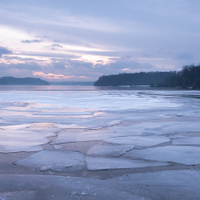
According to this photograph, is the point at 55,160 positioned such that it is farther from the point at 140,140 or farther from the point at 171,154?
the point at 140,140

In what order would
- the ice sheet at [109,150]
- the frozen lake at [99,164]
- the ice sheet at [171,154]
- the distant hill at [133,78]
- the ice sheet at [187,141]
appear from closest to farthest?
the frozen lake at [99,164]
the ice sheet at [171,154]
the ice sheet at [109,150]
the ice sheet at [187,141]
the distant hill at [133,78]

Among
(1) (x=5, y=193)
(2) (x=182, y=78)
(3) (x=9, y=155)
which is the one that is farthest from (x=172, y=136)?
(2) (x=182, y=78)

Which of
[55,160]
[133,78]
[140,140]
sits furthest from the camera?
[133,78]

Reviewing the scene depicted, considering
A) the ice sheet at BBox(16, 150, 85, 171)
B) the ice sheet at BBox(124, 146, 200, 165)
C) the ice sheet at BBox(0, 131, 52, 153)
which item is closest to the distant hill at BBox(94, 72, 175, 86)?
the ice sheet at BBox(0, 131, 52, 153)

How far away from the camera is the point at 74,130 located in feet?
21.5

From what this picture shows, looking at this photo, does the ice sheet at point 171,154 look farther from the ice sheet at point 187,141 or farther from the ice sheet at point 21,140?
the ice sheet at point 21,140

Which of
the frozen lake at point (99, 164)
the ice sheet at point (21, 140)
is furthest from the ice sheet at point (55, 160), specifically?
the ice sheet at point (21, 140)

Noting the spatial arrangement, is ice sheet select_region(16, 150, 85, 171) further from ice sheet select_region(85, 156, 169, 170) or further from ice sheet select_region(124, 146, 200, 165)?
ice sheet select_region(124, 146, 200, 165)

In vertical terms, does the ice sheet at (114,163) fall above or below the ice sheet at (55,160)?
below

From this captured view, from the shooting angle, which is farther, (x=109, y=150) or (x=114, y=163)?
(x=109, y=150)

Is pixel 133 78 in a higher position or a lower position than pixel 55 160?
higher

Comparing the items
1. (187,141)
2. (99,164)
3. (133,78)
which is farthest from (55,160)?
(133,78)

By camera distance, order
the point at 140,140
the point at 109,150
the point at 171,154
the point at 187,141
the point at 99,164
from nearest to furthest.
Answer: the point at 99,164 < the point at 171,154 < the point at 109,150 < the point at 187,141 < the point at 140,140

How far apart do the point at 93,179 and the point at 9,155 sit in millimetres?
1911
